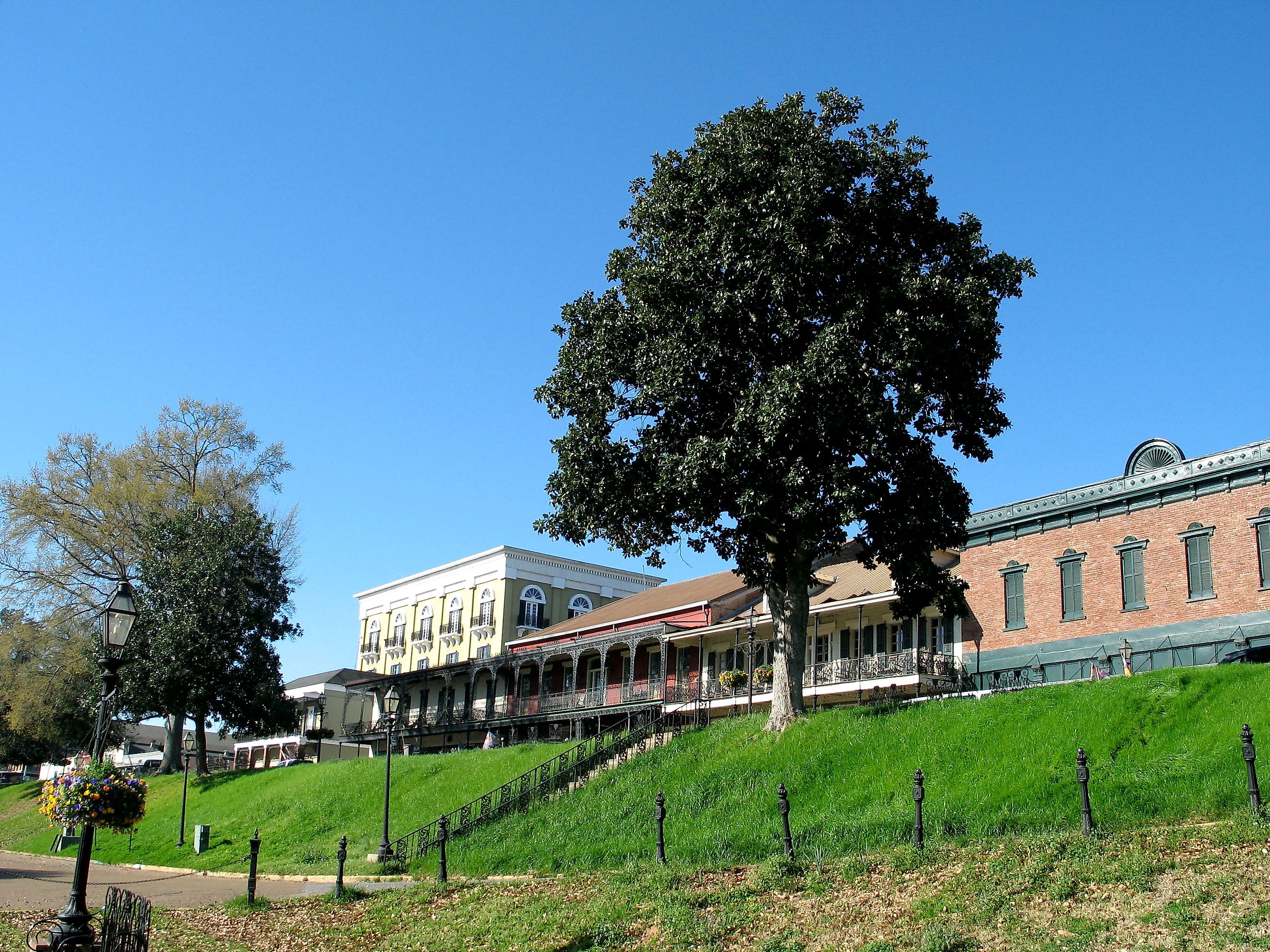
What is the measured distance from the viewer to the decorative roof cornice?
1091 inches

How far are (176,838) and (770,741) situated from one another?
71.2 feet

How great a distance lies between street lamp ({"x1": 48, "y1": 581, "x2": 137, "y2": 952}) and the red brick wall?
2533 centimetres

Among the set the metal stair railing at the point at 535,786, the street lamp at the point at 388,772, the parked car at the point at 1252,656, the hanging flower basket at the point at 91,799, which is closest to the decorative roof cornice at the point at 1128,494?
the parked car at the point at 1252,656

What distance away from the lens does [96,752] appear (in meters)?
13.7

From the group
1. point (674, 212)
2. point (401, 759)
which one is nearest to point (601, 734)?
point (401, 759)

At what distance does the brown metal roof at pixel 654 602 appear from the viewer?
4322 cm

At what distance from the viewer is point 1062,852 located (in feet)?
43.9

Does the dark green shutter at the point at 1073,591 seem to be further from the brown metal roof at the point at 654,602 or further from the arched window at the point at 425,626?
the arched window at the point at 425,626

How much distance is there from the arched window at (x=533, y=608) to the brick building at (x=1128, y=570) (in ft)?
103

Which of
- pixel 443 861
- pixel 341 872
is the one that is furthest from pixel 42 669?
pixel 443 861

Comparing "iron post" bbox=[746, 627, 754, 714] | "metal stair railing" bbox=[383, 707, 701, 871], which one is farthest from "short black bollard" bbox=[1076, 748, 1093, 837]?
"iron post" bbox=[746, 627, 754, 714]

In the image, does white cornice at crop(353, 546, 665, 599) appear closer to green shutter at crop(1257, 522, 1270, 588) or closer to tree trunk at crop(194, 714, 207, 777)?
tree trunk at crop(194, 714, 207, 777)

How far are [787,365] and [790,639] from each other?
19.9ft

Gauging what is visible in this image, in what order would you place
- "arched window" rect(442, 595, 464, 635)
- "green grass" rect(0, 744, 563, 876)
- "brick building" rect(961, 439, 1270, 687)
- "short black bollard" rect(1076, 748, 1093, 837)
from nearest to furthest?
1. "short black bollard" rect(1076, 748, 1093, 837)
2. "brick building" rect(961, 439, 1270, 687)
3. "green grass" rect(0, 744, 563, 876)
4. "arched window" rect(442, 595, 464, 635)
